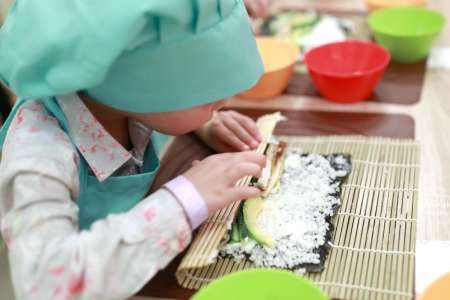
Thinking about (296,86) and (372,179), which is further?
(296,86)

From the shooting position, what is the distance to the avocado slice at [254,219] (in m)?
0.74

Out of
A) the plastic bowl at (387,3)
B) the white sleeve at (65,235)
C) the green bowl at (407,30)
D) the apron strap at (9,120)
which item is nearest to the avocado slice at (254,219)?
the white sleeve at (65,235)

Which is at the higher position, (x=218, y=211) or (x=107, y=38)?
(x=107, y=38)

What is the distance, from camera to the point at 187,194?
2.23 ft

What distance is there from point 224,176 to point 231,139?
0.73 feet

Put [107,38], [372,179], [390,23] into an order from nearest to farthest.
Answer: [107,38]
[372,179]
[390,23]

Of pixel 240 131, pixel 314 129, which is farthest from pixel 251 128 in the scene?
pixel 314 129

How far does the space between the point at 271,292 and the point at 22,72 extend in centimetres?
38

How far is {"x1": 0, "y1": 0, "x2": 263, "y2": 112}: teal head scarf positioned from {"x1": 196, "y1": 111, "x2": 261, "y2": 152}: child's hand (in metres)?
0.21

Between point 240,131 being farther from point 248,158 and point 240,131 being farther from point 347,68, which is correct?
point 347,68

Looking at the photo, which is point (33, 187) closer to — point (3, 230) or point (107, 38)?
point (3, 230)

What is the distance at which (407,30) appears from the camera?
130 cm


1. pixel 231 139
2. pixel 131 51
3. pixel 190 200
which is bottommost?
pixel 231 139

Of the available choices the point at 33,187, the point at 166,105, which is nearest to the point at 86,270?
the point at 33,187
